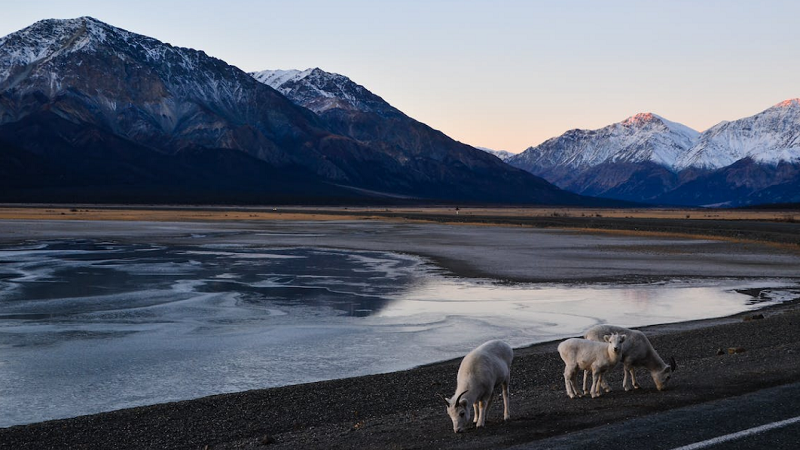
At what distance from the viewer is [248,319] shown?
80.5ft

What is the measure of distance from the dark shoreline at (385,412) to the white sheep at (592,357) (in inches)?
11.3

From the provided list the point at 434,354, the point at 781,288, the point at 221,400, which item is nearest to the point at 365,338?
the point at 434,354

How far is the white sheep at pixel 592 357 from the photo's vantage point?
43.0 ft

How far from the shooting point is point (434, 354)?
19.4 m

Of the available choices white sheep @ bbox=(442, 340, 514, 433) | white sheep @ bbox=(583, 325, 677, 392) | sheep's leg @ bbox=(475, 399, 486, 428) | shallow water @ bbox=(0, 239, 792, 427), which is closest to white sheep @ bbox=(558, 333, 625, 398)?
white sheep @ bbox=(583, 325, 677, 392)

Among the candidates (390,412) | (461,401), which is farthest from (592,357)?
(390,412)

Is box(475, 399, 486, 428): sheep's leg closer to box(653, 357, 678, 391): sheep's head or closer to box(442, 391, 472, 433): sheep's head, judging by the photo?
box(442, 391, 472, 433): sheep's head

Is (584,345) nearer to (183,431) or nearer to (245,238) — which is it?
(183,431)

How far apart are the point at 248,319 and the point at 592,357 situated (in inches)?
529

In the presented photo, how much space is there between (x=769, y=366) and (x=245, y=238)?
52209 mm

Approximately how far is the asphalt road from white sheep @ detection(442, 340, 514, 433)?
3.95ft

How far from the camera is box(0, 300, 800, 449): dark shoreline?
1153cm

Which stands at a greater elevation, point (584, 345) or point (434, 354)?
point (584, 345)

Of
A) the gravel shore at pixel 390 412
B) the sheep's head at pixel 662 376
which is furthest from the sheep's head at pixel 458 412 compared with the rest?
the sheep's head at pixel 662 376
